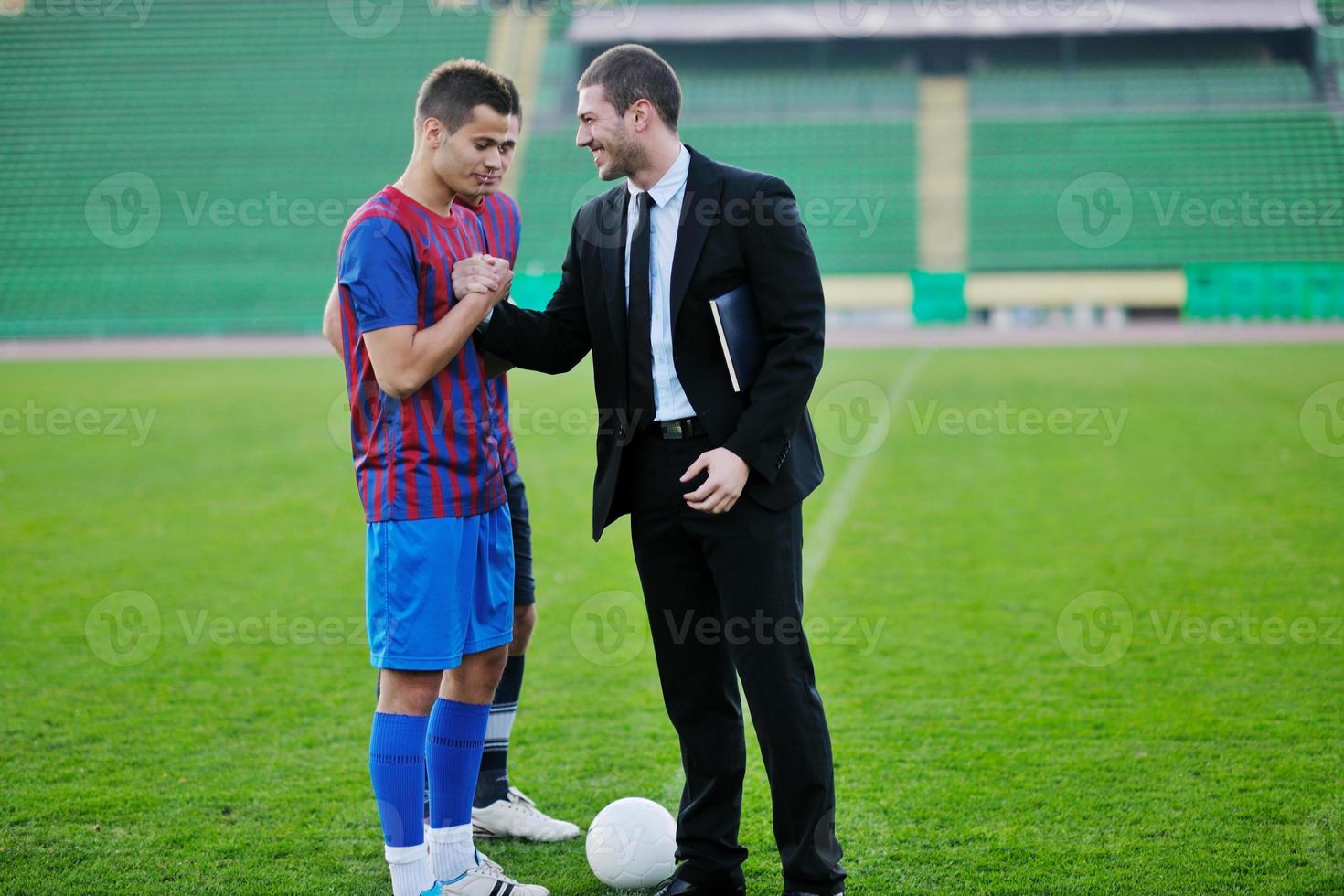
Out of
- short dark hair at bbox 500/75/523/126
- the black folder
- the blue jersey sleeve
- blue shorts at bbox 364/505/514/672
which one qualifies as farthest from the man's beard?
blue shorts at bbox 364/505/514/672

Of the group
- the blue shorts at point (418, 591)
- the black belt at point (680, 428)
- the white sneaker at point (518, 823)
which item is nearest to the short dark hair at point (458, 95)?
the black belt at point (680, 428)

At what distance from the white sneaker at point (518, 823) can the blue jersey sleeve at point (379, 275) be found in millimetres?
1567

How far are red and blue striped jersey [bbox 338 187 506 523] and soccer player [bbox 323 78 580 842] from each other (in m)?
0.22

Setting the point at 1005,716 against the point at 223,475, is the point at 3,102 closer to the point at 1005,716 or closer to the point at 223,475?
the point at 223,475

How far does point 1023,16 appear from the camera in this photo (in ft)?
105

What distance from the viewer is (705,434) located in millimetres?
3043

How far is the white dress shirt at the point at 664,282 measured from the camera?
3043mm

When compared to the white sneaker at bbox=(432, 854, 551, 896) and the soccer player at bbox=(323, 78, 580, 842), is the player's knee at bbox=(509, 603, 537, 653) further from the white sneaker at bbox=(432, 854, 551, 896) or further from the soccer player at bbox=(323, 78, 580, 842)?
the white sneaker at bbox=(432, 854, 551, 896)

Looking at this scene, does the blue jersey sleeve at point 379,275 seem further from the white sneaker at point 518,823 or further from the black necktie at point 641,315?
the white sneaker at point 518,823

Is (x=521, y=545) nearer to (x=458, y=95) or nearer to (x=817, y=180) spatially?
(x=458, y=95)

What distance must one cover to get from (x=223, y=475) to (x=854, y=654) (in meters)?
6.48

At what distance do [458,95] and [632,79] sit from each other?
402 mm

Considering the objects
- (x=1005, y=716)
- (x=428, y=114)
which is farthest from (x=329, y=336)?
(x=1005, y=716)

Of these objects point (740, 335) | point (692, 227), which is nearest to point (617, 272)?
point (692, 227)
